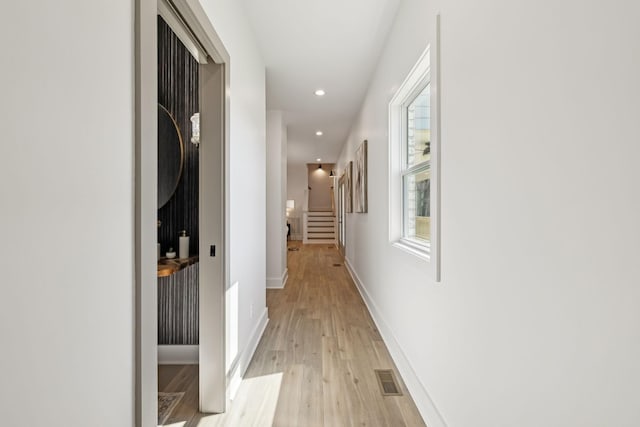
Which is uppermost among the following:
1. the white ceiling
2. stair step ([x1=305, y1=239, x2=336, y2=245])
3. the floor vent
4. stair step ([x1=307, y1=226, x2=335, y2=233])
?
the white ceiling

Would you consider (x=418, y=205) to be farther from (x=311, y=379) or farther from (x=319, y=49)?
(x=319, y=49)

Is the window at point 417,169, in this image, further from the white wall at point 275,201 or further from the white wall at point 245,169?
the white wall at point 275,201

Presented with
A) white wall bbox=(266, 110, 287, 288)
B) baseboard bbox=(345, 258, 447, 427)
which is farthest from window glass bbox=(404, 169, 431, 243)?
white wall bbox=(266, 110, 287, 288)

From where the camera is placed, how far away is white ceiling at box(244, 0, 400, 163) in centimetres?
241

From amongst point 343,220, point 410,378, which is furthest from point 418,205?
point 343,220

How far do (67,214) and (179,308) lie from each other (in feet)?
6.24

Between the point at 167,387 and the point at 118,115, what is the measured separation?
6.23ft

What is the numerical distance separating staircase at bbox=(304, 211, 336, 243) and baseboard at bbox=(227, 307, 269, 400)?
862 cm

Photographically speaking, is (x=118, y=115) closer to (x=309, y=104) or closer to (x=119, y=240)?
(x=119, y=240)

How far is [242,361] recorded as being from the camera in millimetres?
2279

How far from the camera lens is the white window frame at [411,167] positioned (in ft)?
5.48

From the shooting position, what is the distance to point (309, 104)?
460 cm

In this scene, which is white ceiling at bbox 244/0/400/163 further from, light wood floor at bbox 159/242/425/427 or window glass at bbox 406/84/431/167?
light wood floor at bbox 159/242/425/427

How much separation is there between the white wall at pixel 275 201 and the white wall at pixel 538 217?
3.22 meters
